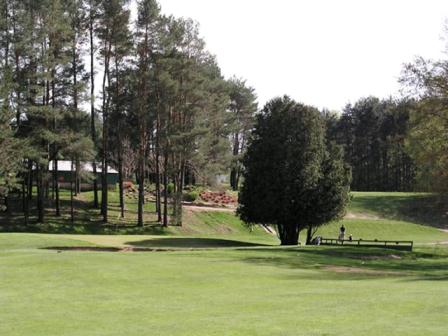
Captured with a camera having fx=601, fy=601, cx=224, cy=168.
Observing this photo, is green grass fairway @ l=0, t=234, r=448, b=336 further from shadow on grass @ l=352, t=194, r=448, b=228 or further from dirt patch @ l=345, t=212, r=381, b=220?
shadow on grass @ l=352, t=194, r=448, b=228

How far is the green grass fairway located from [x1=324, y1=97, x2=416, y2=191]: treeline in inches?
3607

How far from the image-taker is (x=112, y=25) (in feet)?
183

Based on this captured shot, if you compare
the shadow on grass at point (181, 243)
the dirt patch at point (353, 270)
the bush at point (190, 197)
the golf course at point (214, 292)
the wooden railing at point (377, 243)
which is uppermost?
the bush at point (190, 197)

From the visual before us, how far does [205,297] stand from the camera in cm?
1598

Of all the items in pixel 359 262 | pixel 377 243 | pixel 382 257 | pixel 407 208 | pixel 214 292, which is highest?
pixel 214 292

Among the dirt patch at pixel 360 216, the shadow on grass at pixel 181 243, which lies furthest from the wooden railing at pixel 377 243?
the dirt patch at pixel 360 216

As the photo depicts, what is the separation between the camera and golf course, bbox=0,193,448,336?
37.5ft

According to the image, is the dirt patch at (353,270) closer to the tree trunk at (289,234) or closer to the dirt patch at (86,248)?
the dirt patch at (86,248)

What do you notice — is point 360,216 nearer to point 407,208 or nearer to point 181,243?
point 407,208

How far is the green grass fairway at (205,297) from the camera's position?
37.0 ft

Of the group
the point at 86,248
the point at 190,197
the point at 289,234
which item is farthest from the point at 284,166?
the point at 190,197

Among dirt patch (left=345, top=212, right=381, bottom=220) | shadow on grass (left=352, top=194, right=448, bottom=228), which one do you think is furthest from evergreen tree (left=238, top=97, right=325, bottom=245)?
shadow on grass (left=352, top=194, right=448, bottom=228)

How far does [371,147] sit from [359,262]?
304ft

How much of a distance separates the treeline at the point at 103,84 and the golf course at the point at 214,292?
18.2m
